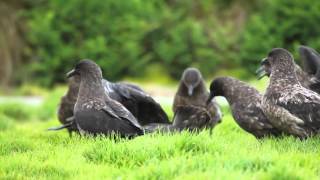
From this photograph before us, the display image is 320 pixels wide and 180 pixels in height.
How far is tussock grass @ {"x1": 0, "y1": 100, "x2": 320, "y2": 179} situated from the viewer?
6324 millimetres

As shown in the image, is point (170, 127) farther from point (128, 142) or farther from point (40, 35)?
point (40, 35)

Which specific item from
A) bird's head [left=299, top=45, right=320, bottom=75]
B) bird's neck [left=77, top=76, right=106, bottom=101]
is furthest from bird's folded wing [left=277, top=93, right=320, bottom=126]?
bird's neck [left=77, top=76, right=106, bottom=101]

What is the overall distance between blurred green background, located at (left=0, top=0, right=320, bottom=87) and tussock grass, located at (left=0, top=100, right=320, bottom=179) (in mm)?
18314

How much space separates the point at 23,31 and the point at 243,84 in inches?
830

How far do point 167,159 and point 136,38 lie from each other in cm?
2153

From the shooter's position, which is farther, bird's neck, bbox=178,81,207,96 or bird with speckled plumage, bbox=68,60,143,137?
bird's neck, bbox=178,81,207,96

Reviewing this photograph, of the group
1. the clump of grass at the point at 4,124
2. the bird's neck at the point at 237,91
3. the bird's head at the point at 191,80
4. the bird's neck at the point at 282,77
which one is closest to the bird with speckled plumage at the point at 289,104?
the bird's neck at the point at 282,77

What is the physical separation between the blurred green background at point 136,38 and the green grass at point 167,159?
1832 centimetres

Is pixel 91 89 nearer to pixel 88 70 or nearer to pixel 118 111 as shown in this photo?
pixel 88 70

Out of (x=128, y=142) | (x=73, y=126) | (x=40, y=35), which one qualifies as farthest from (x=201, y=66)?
(x=128, y=142)

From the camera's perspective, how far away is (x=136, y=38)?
28250mm

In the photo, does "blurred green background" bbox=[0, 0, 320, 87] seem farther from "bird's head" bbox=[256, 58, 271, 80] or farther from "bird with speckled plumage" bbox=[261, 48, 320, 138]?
"bird with speckled plumage" bbox=[261, 48, 320, 138]

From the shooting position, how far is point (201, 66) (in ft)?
93.1

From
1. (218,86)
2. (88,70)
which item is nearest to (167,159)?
(88,70)
